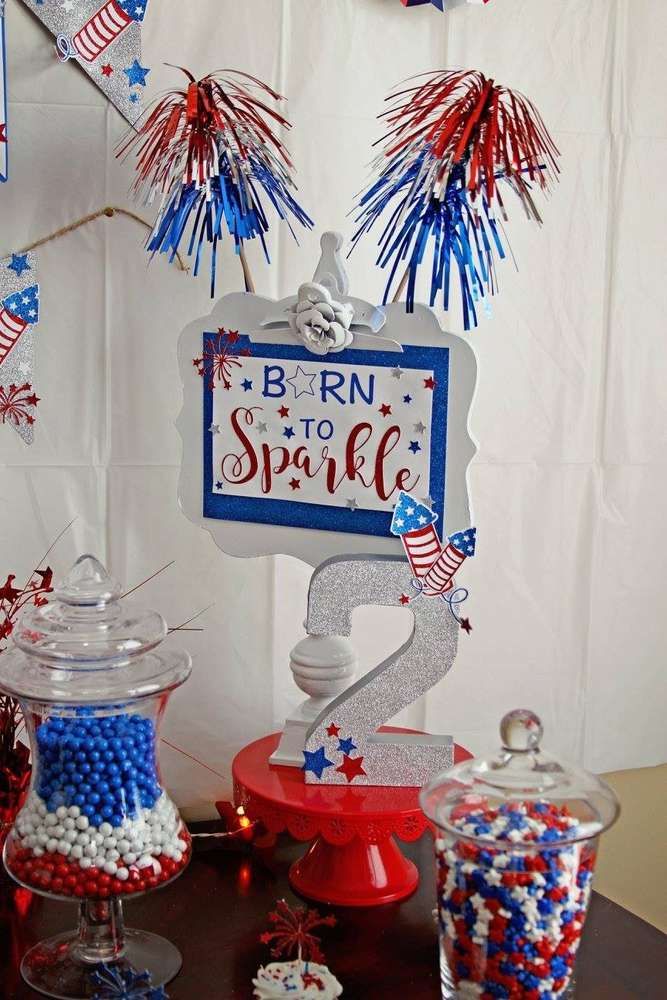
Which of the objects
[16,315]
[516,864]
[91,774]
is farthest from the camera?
[16,315]

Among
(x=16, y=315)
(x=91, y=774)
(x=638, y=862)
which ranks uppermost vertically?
(x=16, y=315)

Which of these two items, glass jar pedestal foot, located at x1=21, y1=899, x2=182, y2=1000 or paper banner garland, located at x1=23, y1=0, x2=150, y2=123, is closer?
glass jar pedestal foot, located at x1=21, y1=899, x2=182, y2=1000

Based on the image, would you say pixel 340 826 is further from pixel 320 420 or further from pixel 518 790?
pixel 320 420

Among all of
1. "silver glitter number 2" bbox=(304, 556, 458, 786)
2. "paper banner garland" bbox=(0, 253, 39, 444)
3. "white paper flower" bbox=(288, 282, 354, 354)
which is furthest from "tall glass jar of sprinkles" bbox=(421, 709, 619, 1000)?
"paper banner garland" bbox=(0, 253, 39, 444)

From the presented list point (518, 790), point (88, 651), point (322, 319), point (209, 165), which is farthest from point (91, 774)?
point (209, 165)

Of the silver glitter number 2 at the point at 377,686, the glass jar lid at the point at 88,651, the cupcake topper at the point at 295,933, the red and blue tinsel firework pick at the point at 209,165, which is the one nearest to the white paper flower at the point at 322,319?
the red and blue tinsel firework pick at the point at 209,165

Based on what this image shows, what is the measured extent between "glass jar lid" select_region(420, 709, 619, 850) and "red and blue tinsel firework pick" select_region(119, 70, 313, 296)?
2.12 feet

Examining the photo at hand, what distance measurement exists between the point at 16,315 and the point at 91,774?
607mm

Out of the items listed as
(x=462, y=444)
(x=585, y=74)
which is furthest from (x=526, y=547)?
(x=585, y=74)

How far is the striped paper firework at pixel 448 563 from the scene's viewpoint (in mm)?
1249

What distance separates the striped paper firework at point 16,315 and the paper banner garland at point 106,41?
245 millimetres

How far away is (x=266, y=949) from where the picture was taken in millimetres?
1207

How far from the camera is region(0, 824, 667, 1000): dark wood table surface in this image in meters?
1.14

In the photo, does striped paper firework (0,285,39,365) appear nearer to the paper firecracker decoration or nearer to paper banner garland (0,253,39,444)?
paper banner garland (0,253,39,444)
